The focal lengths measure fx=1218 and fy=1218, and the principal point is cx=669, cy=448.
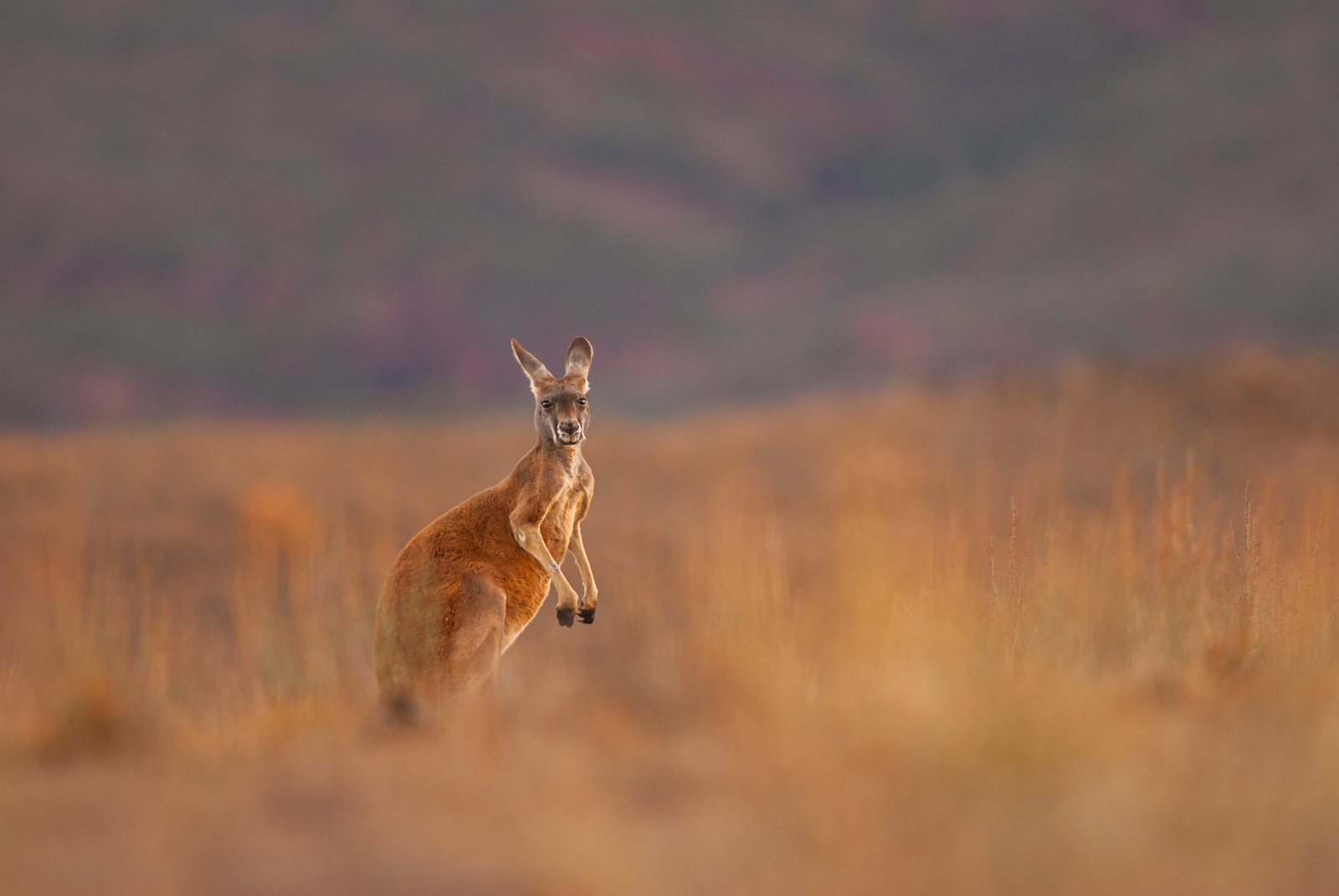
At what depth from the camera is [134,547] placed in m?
19.7

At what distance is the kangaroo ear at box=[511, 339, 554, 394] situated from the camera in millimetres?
4934

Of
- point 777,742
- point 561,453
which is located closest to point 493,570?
A: point 561,453

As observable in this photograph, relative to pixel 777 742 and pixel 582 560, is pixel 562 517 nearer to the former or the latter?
pixel 582 560

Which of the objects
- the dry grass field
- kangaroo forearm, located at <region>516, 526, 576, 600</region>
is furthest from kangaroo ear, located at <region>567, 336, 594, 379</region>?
the dry grass field

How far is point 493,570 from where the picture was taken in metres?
5.16

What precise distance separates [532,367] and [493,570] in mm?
889

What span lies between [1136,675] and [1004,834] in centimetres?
263

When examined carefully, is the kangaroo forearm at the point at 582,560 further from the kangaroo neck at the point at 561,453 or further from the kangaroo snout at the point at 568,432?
the kangaroo snout at the point at 568,432

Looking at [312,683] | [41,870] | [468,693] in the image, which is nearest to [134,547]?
[312,683]

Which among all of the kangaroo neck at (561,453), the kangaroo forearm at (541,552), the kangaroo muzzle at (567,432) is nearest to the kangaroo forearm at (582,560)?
the kangaroo forearm at (541,552)

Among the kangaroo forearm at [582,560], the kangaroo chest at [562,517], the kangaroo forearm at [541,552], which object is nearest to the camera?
the kangaroo forearm at [541,552]

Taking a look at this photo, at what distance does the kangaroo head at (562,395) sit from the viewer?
4691 mm

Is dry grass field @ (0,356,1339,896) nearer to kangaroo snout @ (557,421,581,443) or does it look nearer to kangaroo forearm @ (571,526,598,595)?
kangaroo forearm @ (571,526,598,595)

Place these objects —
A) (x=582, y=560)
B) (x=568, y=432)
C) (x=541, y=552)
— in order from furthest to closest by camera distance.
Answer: (x=582, y=560) < (x=541, y=552) < (x=568, y=432)
